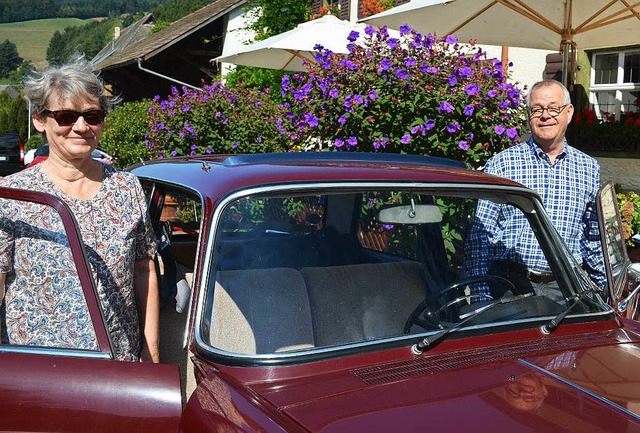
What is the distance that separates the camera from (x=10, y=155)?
80.2ft

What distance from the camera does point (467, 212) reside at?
3160 mm

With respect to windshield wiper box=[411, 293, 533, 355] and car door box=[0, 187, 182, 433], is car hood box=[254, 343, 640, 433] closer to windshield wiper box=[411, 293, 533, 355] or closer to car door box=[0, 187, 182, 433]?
windshield wiper box=[411, 293, 533, 355]

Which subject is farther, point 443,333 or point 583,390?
point 443,333

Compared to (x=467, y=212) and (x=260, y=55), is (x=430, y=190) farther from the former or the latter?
(x=260, y=55)

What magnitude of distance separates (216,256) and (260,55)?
8.42 m

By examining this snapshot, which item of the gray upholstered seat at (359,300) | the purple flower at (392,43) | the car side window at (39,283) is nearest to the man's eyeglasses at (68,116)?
the car side window at (39,283)

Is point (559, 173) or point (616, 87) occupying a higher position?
point (616, 87)

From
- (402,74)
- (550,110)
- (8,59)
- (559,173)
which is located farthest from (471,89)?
(8,59)

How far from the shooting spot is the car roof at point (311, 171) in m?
2.78

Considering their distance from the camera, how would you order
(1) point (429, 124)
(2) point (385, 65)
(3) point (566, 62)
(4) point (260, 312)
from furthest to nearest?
1. (3) point (566, 62)
2. (2) point (385, 65)
3. (1) point (429, 124)
4. (4) point (260, 312)

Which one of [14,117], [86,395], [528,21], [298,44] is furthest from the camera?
[14,117]

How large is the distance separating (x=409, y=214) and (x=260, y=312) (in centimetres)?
70

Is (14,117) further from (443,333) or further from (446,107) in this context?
(443,333)

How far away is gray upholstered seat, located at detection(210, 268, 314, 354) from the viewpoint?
8.15ft
